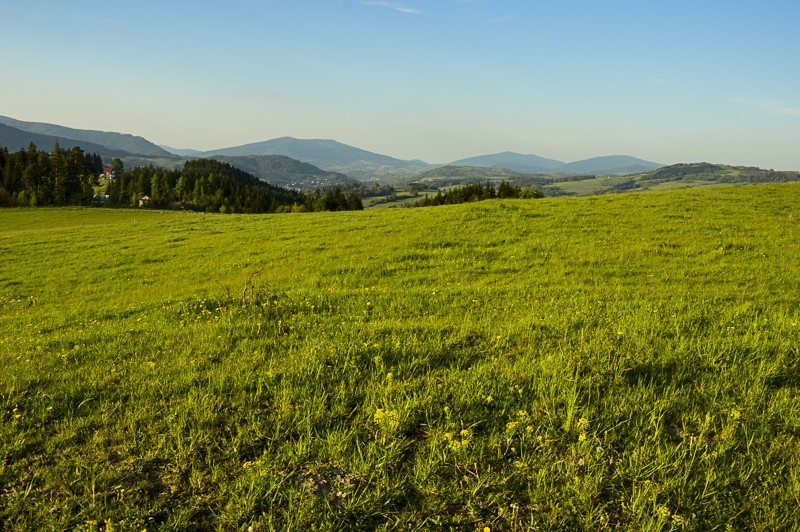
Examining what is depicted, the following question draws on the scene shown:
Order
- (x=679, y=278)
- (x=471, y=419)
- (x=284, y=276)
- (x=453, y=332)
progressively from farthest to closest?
(x=284, y=276)
(x=679, y=278)
(x=453, y=332)
(x=471, y=419)

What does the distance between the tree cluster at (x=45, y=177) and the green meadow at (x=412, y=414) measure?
316 feet

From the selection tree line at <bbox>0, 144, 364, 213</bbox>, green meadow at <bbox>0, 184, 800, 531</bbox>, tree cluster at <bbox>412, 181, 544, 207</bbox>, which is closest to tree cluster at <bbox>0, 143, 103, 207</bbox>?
tree line at <bbox>0, 144, 364, 213</bbox>

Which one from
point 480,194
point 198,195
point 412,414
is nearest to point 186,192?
point 198,195

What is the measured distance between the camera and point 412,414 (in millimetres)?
4328

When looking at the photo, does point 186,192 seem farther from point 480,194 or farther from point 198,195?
point 480,194

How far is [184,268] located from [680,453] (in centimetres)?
2086

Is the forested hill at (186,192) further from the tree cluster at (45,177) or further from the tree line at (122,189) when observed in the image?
the tree cluster at (45,177)

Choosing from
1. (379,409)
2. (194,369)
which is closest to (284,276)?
(194,369)

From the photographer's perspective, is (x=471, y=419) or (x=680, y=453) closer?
(x=680, y=453)

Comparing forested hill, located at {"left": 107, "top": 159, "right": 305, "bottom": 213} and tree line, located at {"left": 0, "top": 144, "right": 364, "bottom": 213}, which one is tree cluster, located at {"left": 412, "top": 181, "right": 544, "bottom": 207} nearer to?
tree line, located at {"left": 0, "top": 144, "right": 364, "bottom": 213}

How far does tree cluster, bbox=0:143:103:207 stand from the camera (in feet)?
269

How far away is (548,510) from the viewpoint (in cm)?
327

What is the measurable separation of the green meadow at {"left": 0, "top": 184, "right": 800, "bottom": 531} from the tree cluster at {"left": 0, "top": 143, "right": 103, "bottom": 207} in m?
96.3

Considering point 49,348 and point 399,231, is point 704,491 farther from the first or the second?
point 399,231
